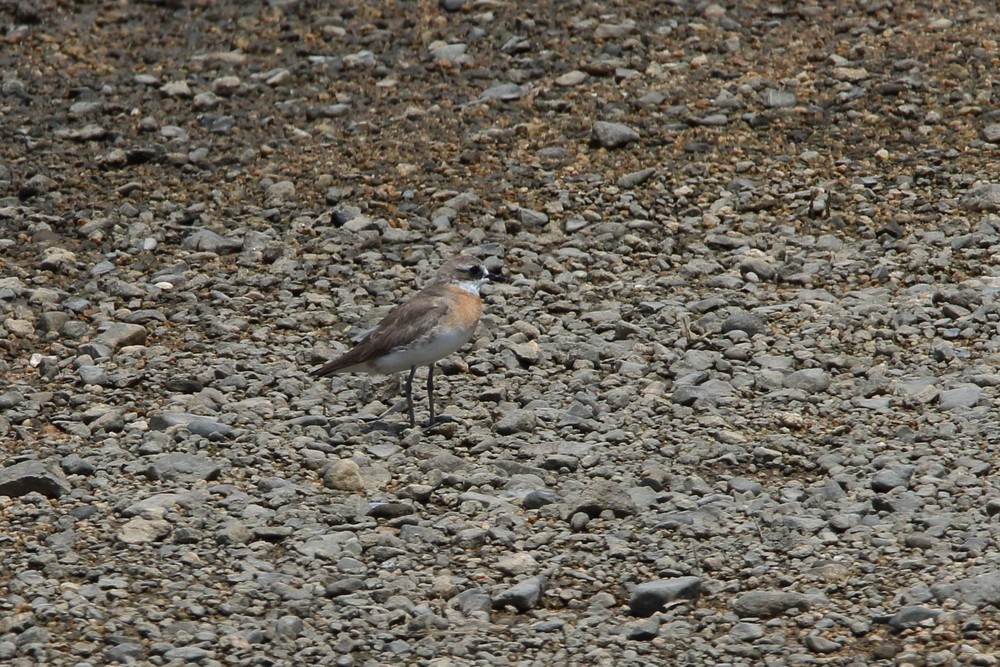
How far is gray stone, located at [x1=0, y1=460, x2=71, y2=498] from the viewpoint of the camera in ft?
29.3

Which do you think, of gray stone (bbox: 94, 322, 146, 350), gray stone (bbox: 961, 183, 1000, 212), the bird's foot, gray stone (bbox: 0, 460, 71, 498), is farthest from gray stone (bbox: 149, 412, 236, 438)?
gray stone (bbox: 961, 183, 1000, 212)

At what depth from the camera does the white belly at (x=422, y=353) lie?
10188 mm

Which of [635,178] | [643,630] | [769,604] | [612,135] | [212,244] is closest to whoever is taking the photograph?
[643,630]

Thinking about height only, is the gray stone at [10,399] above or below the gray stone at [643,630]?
below

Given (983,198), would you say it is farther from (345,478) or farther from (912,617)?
(345,478)

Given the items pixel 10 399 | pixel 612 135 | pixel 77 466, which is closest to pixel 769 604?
pixel 77 466

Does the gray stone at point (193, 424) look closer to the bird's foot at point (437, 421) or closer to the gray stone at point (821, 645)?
the bird's foot at point (437, 421)

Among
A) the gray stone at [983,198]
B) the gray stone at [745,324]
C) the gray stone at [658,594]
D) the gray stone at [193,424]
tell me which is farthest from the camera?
the gray stone at [983,198]

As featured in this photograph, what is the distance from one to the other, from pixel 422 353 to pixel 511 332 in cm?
151

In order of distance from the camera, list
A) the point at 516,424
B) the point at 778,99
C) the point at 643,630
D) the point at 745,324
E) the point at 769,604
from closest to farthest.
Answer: the point at 643,630
the point at 769,604
the point at 516,424
the point at 745,324
the point at 778,99

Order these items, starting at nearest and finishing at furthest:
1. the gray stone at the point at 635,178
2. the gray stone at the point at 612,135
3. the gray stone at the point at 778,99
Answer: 1. the gray stone at the point at 635,178
2. the gray stone at the point at 612,135
3. the gray stone at the point at 778,99

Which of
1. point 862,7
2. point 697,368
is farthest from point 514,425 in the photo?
point 862,7

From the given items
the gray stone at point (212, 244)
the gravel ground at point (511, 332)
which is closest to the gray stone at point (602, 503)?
the gravel ground at point (511, 332)

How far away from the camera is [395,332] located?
10242 millimetres
